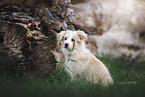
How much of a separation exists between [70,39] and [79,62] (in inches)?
26.0

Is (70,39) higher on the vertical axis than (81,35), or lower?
lower

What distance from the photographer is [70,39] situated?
156 inches

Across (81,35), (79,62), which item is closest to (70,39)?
(81,35)

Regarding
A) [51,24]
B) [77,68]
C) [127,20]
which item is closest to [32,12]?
[51,24]

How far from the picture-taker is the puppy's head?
3.86m

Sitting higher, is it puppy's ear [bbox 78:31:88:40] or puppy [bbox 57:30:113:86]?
puppy's ear [bbox 78:31:88:40]

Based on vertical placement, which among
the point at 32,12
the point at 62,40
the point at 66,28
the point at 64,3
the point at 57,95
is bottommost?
the point at 57,95

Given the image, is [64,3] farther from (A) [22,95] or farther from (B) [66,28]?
(A) [22,95]

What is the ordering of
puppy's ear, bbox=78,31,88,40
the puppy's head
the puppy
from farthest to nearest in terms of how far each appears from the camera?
1. puppy's ear, bbox=78,31,88,40
2. the puppy's head
3. the puppy

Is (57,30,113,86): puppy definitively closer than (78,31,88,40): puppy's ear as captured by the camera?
Yes

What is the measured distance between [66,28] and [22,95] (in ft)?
9.06

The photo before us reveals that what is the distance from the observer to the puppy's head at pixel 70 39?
3861 millimetres

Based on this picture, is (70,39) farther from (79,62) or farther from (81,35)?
(79,62)

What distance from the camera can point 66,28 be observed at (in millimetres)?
4352
